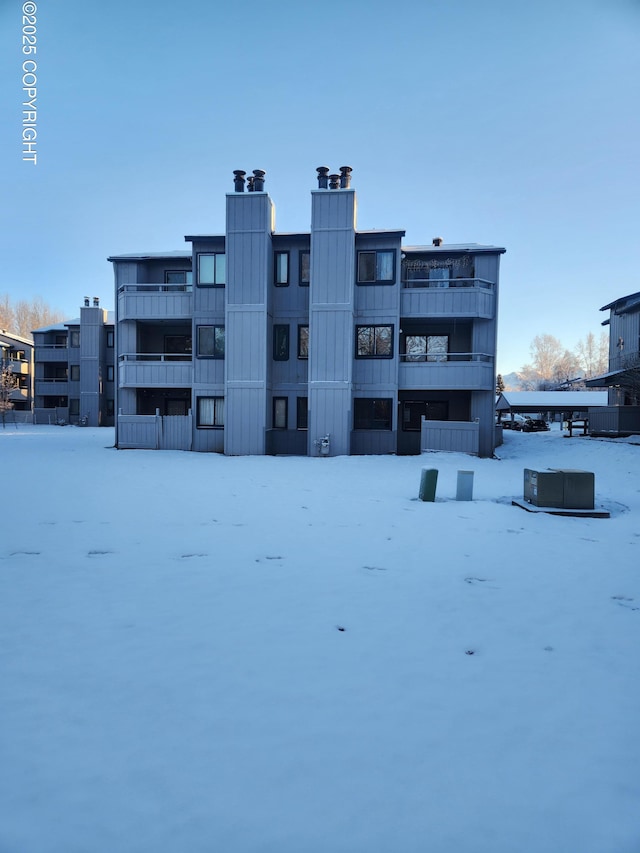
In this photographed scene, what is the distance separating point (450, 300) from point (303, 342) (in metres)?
7.44

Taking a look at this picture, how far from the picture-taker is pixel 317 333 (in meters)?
22.1

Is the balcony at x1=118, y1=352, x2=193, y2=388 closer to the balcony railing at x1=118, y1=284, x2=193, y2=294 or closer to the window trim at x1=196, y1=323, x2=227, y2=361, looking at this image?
the window trim at x1=196, y1=323, x2=227, y2=361

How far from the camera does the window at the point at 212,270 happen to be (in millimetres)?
23453

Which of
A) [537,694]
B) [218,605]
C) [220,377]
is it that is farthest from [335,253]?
[537,694]

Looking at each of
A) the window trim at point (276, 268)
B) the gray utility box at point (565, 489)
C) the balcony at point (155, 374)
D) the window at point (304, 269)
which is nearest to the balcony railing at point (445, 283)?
the window at point (304, 269)

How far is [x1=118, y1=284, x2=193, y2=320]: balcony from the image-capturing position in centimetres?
2398

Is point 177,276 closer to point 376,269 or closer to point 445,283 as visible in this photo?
point 376,269

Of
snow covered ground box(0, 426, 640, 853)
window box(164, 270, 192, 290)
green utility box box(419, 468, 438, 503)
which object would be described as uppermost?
window box(164, 270, 192, 290)

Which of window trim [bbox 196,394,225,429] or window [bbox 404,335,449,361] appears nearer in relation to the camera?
window trim [bbox 196,394,225,429]

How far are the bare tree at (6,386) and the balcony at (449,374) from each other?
153 feet

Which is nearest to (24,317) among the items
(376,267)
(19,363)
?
(19,363)

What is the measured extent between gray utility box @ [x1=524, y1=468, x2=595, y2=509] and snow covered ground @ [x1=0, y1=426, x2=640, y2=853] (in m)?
2.06

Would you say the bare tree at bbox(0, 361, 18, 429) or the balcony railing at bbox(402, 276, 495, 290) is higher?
the balcony railing at bbox(402, 276, 495, 290)

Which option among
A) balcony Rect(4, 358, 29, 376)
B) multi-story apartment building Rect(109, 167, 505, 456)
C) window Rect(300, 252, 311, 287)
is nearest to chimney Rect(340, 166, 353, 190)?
multi-story apartment building Rect(109, 167, 505, 456)
